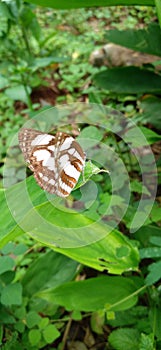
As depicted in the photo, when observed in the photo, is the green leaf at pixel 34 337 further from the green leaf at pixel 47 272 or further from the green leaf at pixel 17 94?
the green leaf at pixel 17 94

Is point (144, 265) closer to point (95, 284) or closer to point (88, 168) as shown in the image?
point (95, 284)

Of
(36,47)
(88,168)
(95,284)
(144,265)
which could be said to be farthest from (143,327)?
(36,47)

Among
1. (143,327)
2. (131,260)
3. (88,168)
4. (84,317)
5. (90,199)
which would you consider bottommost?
(84,317)

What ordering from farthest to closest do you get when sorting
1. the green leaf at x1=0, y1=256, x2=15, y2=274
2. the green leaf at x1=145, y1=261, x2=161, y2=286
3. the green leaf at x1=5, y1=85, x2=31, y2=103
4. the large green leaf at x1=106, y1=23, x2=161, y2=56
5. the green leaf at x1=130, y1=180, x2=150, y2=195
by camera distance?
the green leaf at x1=5, y1=85, x2=31, y2=103 → the large green leaf at x1=106, y1=23, x2=161, y2=56 → the green leaf at x1=130, y1=180, x2=150, y2=195 → the green leaf at x1=0, y1=256, x2=15, y2=274 → the green leaf at x1=145, y1=261, x2=161, y2=286

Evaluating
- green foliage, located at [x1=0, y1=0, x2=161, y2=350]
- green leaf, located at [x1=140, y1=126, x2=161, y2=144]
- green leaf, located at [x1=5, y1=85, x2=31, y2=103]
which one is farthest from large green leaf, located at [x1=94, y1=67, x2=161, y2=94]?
green leaf, located at [x1=5, y1=85, x2=31, y2=103]

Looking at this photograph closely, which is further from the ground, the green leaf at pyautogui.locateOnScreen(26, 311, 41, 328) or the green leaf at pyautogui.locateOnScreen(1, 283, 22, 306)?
the green leaf at pyautogui.locateOnScreen(1, 283, 22, 306)

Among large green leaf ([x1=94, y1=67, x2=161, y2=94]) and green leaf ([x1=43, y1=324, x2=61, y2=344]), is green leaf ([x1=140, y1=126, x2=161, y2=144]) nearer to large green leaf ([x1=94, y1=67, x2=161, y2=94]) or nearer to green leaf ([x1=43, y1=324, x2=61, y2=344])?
large green leaf ([x1=94, y1=67, x2=161, y2=94])

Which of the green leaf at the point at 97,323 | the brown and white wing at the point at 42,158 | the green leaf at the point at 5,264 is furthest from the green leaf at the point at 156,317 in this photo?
the brown and white wing at the point at 42,158

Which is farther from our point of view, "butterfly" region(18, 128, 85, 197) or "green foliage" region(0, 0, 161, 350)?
"green foliage" region(0, 0, 161, 350)
